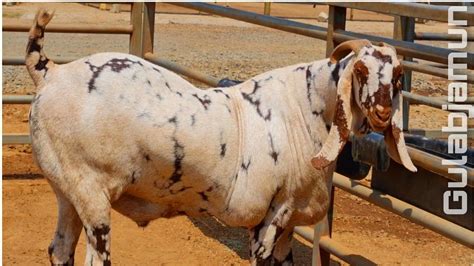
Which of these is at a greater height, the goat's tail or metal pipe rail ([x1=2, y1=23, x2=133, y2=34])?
the goat's tail

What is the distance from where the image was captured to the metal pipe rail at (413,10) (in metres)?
4.16

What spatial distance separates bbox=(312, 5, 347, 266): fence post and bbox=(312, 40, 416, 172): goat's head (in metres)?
1.00

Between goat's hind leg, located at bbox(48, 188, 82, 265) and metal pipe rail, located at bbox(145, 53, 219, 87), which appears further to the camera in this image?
metal pipe rail, located at bbox(145, 53, 219, 87)

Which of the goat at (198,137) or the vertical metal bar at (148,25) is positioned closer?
the goat at (198,137)

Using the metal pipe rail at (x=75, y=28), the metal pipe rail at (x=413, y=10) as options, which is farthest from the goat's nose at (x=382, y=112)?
the metal pipe rail at (x=75, y=28)

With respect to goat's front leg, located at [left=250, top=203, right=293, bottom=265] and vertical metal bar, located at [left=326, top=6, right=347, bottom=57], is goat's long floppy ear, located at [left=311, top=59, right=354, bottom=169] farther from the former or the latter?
vertical metal bar, located at [left=326, top=6, right=347, bottom=57]

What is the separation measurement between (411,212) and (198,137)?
1.04 meters

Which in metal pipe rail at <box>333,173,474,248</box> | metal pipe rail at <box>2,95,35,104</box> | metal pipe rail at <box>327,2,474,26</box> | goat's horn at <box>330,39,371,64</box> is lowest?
metal pipe rail at <box>2,95,35,104</box>

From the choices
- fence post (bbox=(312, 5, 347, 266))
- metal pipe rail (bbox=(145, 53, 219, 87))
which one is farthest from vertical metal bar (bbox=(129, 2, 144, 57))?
fence post (bbox=(312, 5, 347, 266))

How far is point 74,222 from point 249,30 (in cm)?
1644

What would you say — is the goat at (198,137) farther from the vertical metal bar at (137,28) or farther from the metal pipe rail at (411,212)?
the vertical metal bar at (137,28)

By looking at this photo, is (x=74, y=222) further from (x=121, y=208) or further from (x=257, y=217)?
(x=257, y=217)

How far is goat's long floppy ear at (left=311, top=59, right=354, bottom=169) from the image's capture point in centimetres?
396

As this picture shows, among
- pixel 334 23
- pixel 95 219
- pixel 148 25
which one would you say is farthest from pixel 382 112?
pixel 148 25
